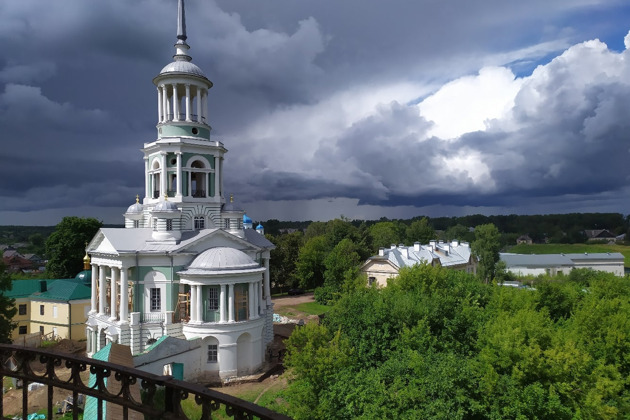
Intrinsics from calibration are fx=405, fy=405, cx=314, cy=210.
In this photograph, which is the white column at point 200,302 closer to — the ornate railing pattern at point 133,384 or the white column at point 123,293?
the white column at point 123,293

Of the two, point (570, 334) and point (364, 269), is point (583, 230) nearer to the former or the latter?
point (364, 269)

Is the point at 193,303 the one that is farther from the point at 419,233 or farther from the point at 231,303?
the point at 419,233

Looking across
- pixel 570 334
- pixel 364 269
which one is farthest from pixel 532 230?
pixel 570 334

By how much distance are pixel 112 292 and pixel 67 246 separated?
2163cm

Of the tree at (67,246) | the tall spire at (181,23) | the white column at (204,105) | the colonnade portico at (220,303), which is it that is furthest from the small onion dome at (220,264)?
the tree at (67,246)

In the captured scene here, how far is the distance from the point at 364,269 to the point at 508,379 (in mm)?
29120

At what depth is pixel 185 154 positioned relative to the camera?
25.2 meters

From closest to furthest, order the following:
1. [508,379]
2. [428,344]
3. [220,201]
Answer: [508,379] < [428,344] < [220,201]

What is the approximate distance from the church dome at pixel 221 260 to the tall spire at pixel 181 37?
13.8 metres

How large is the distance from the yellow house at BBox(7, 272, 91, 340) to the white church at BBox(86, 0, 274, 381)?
4905 millimetres

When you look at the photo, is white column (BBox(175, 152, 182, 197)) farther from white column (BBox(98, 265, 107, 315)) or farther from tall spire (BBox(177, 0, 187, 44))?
tall spire (BBox(177, 0, 187, 44))

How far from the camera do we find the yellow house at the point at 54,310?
28.7 meters

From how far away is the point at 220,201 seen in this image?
25953 mm

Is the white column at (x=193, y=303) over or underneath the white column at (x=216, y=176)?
underneath
